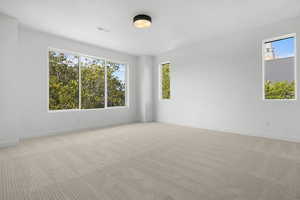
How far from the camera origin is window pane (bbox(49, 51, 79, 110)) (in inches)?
170

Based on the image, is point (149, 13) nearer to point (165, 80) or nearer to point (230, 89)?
point (230, 89)

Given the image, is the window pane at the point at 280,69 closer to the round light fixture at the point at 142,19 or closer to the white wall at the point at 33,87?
the round light fixture at the point at 142,19

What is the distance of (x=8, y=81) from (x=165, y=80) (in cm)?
497

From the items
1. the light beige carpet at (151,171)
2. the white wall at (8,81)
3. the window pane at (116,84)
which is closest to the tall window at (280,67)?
the light beige carpet at (151,171)

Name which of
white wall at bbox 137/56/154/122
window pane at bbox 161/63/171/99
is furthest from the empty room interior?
white wall at bbox 137/56/154/122

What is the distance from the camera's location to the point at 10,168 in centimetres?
→ 215

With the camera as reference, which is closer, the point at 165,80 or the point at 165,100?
the point at 165,100

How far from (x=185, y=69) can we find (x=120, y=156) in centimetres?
407

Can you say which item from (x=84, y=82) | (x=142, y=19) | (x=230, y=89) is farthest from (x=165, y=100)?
(x=142, y=19)

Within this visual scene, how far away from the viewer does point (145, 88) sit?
6.46 meters

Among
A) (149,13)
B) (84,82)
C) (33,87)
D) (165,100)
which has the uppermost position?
(149,13)

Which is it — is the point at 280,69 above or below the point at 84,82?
above

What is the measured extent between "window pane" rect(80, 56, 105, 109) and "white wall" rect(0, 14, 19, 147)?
1826 millimetres

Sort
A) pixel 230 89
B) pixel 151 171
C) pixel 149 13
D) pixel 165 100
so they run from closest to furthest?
pixel 151 171 → pixel 149 13 → pixel 230 89 → pixel 165 100
